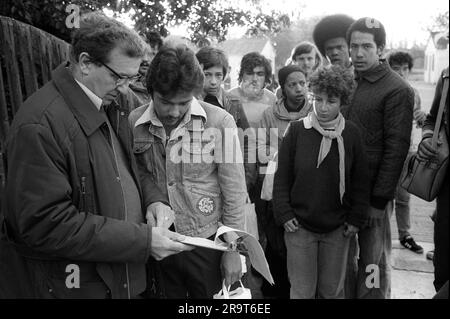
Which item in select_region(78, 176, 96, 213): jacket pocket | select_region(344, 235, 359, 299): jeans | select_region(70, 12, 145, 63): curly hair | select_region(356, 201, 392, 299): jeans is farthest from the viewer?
select_region(344, 235, 359, 299): jeans

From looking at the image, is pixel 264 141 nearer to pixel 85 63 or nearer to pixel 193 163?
pixel 193 163

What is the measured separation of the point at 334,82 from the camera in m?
3.05

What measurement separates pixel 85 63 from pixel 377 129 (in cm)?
210

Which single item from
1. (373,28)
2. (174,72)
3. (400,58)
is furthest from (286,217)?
(400,58)

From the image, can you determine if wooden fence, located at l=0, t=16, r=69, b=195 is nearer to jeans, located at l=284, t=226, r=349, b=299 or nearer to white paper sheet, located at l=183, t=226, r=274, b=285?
white paper sheet, located at l=183, t=226, r=274, b=285

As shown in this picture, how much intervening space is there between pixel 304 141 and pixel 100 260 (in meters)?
1.79

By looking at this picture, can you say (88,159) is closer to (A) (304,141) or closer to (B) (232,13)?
(A) (304,141)

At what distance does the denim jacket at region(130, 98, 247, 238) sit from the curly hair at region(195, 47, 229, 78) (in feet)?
5.32

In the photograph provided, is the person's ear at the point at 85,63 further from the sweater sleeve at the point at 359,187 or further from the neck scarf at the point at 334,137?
the sweater sleeve at the point at 359,187

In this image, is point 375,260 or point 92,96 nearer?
point 92,96

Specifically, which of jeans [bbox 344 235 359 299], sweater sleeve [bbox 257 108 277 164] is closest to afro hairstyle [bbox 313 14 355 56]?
sweater sleeve [bbox 257 108 277 164]

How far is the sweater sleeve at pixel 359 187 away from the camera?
304cm

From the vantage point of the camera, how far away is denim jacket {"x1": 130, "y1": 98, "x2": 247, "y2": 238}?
7.88 feet

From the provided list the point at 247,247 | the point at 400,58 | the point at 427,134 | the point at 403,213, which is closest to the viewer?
the point at 247,247
